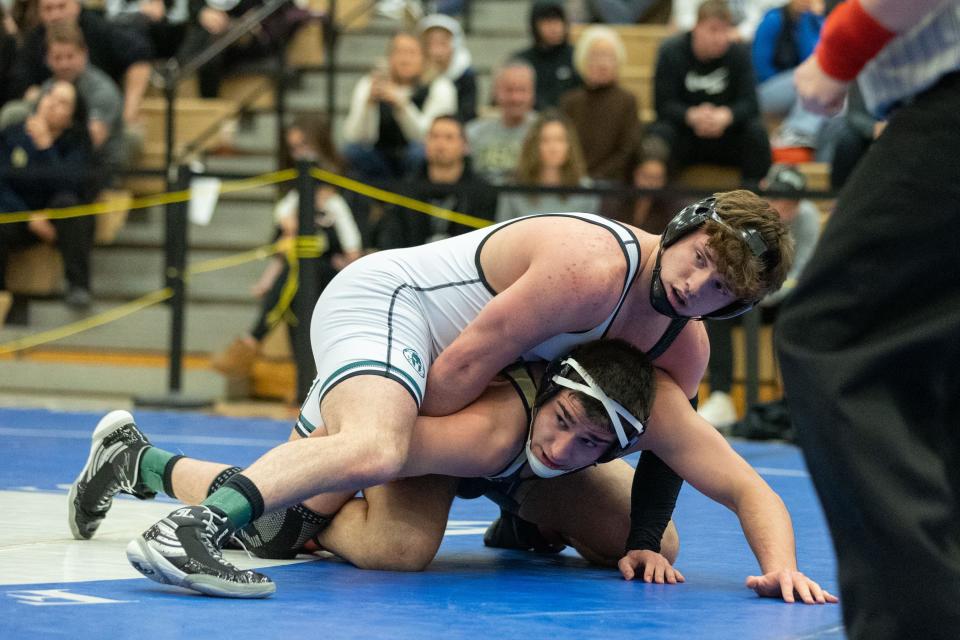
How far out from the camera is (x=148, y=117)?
11156 millimetres

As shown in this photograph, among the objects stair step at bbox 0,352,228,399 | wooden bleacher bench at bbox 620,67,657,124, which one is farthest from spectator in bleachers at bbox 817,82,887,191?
stair step at bbox 0,352,228,399

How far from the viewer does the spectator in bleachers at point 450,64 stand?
9906 millimetres

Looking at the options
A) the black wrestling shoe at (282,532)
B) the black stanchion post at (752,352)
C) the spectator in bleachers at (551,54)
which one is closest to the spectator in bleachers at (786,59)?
the spectator in bleachers at (551,54)

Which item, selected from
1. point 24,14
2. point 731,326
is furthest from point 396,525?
point 24,14

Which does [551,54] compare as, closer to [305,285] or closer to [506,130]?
[506,130]

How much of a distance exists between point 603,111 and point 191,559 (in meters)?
6.19

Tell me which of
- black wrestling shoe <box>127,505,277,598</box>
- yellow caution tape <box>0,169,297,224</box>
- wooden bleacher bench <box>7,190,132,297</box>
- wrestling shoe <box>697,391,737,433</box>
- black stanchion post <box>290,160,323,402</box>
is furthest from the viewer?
wooden bleacher bench <box>7,190,132,297</box>

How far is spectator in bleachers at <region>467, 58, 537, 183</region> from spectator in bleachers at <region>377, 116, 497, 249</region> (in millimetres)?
334

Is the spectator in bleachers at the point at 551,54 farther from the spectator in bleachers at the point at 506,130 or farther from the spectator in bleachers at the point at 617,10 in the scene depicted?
the spectator in bleachers at the point at 617,10

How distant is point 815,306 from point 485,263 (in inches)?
72.7

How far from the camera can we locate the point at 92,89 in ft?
33.7

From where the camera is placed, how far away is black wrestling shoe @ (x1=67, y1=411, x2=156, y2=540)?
4.14m

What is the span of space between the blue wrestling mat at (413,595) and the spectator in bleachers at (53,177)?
413cm

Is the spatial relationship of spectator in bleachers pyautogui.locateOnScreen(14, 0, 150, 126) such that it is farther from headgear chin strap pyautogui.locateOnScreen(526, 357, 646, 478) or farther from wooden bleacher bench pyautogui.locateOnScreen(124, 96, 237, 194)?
headgear chin strap pyautogui.locateOnScreen(526, 357, 646, 478)
